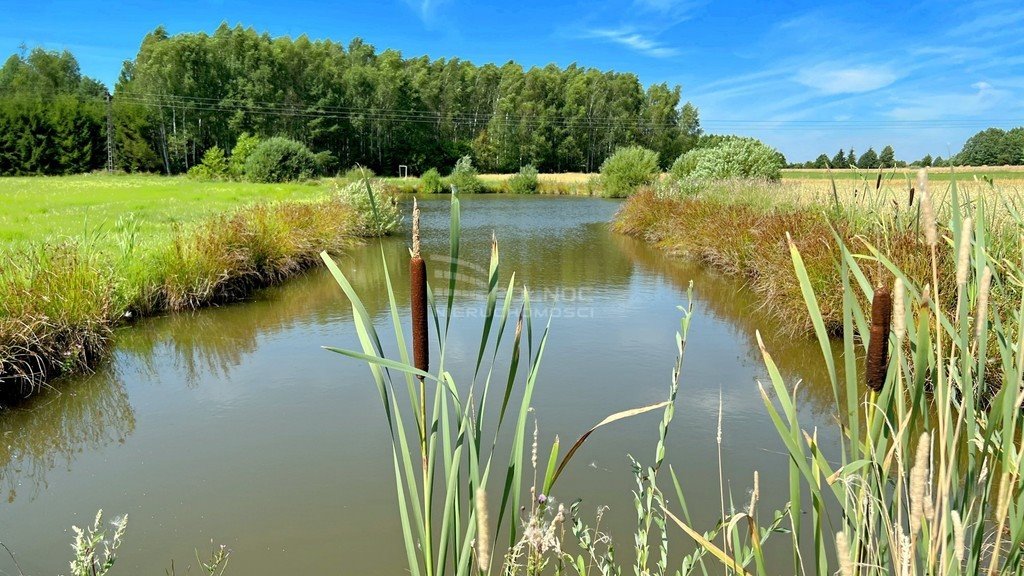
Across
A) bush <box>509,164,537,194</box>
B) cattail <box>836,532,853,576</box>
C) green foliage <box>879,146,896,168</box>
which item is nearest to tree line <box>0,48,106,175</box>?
bush <box>509,164,537,194</box>

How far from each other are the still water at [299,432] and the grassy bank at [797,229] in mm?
548

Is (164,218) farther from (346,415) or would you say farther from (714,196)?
(714,196)

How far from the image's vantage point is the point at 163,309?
6.41 m

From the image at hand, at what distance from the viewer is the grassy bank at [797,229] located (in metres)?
3.59

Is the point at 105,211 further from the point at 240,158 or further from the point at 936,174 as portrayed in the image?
the point at 936,174

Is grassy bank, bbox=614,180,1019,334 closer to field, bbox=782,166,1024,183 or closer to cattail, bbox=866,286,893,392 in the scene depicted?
field, bbox=782,166,1024,183

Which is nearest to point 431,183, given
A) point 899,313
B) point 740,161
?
point 740,161

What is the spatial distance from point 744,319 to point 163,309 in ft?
19.4

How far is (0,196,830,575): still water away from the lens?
8.66 feet

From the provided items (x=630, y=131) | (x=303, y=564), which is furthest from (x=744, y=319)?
(x=630, y=131)

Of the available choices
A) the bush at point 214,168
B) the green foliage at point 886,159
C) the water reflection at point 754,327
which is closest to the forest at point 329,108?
the bush at point 214,168

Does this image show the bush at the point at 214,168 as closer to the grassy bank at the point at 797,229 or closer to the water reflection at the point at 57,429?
the grassy bank at the point at 797,229

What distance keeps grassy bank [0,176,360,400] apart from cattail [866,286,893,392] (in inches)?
188

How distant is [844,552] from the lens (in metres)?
0.65
